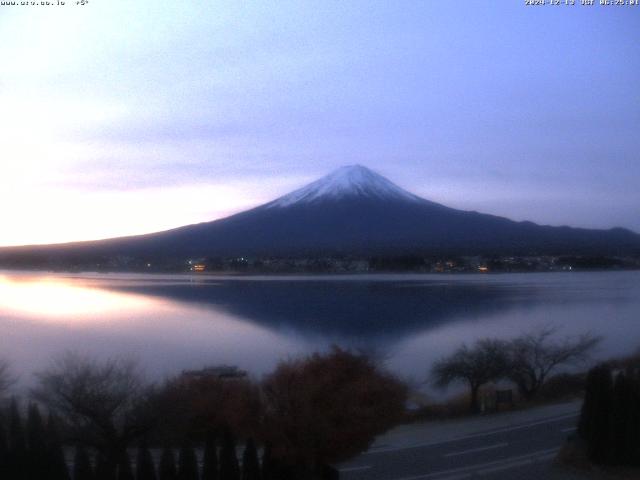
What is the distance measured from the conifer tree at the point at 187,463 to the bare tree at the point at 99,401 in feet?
1.83

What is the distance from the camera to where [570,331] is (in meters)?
14.6

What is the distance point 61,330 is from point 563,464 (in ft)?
27.1

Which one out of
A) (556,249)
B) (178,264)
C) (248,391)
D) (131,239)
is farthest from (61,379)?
(556,249)

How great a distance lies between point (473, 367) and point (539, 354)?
1578 mm

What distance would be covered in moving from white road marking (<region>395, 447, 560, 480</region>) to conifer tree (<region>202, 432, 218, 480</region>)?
195 cm

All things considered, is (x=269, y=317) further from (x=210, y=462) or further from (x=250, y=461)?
(x=210, y=462)

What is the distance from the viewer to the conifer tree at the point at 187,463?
648 cm

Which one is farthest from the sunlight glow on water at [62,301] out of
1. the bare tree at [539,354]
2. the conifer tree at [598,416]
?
the conifer tree at [598,416]

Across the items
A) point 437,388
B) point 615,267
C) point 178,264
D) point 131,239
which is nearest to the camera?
point 437,388

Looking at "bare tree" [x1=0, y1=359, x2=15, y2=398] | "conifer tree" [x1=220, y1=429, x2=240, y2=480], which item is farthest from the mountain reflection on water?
"conifer tree" [x1=220, y1=429, x2=240, y2=480]

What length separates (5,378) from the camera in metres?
9.12

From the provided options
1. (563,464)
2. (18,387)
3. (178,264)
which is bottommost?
(563,464)

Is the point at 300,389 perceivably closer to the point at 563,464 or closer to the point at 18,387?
the point at 563,464

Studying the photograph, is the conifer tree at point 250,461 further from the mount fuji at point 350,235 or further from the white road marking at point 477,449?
the mount fuji at point 350,235
